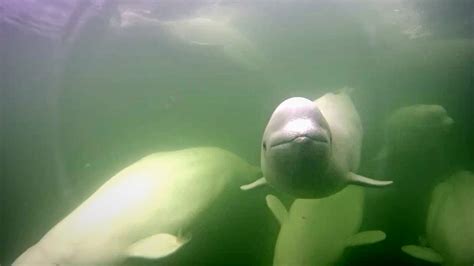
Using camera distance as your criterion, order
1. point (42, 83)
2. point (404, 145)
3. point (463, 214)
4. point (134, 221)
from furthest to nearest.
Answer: point (42, 83) → point (404, 145) → point (463, 214) → point (134, 221)

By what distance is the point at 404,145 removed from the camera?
378 cm

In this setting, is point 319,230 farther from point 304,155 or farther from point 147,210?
point 147,210

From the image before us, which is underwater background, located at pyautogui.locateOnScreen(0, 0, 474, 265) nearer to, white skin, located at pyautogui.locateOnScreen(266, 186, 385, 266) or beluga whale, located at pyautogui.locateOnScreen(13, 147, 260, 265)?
beluga whale, located at pyautogui.locateOnScreen(13, 147, 260, 265)

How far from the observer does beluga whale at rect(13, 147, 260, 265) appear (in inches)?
114

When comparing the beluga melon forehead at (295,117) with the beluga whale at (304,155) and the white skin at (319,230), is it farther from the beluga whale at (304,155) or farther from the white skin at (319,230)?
the white skin at (319,230)

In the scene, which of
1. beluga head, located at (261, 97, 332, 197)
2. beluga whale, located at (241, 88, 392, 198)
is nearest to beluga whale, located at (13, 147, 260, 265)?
beluga whale, located at (241, 88, 392, 198)

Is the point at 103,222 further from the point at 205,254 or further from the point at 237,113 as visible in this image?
the point at 237,113

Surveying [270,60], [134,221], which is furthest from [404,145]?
[134,221]

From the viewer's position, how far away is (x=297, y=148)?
230cm

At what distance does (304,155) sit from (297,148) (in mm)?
52

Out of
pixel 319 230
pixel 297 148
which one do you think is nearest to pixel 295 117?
pixel 297 148

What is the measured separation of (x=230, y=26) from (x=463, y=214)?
2.41 meters

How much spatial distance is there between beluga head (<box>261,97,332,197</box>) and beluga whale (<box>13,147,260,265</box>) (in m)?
0.83

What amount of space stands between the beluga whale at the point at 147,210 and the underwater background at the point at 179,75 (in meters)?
0.42
